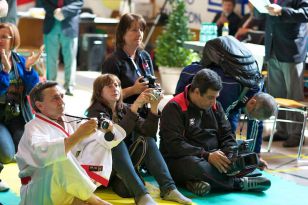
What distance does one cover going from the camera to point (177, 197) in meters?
4.41

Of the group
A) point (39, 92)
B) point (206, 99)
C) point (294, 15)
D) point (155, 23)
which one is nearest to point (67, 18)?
point (155, 23)

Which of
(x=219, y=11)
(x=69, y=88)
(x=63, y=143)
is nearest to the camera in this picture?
(x=63, y=143)

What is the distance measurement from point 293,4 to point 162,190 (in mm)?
3019

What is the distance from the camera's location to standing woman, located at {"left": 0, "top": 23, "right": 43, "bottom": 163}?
5.14 meters

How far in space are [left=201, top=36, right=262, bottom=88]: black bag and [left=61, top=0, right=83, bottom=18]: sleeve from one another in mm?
3611

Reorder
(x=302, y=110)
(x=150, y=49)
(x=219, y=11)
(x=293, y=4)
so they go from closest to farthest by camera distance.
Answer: (x=302, y=110) < (x=293, y=4) < (x=219, y=11) < (x=150, y=49)

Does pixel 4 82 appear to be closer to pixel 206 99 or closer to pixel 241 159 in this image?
pixel 206 99

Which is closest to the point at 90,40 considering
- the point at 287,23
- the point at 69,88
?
the point at 69,88

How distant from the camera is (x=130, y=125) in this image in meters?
4.43

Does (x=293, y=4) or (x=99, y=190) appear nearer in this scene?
(x=99, y=190)

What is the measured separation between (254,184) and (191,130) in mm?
619

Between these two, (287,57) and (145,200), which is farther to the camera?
(287,57)

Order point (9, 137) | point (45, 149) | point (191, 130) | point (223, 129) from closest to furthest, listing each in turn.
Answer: point (45, 149), point (191, 130), point (223, 129), point (9, 137)

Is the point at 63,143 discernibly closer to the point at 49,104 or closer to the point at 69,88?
the point at 49,104
